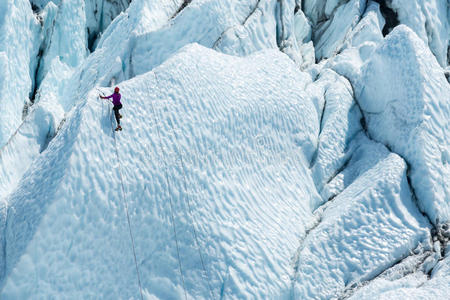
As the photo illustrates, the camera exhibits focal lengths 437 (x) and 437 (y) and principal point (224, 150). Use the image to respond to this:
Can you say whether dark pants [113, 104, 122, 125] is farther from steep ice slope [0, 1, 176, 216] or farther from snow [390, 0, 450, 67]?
snow [390, 0, 450, 67]

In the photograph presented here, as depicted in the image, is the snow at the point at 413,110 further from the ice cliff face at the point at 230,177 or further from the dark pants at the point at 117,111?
the dark pants at the point at 117,111

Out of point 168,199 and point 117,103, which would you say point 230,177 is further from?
point 117,103

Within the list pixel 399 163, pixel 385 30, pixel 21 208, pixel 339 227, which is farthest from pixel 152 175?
pixel 385 30

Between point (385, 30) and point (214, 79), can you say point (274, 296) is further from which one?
point (385, 30)

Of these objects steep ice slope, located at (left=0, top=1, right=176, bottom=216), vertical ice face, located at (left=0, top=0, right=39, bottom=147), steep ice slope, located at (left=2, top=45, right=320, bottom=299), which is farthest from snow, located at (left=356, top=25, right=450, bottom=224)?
vertical ice face, located at (left=0, top=0, right=39, bottom=147)

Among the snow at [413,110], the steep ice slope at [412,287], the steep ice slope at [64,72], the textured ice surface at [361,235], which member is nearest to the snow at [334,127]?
the snow at [413,110]

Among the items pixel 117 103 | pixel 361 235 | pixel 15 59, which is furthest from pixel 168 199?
pixel 15 59
